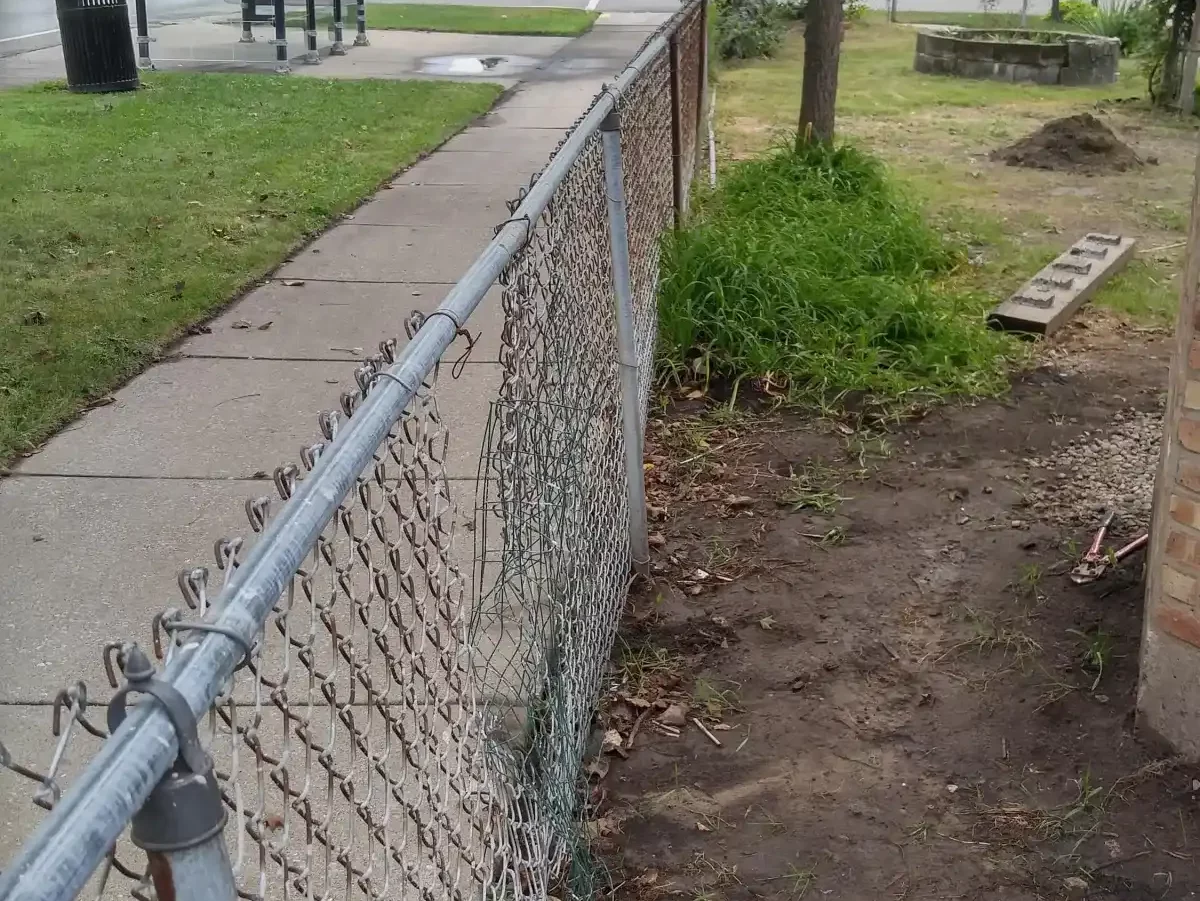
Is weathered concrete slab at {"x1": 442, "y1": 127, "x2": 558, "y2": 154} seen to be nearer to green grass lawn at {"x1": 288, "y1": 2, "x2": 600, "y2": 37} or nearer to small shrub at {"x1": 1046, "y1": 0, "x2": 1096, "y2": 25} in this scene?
green grass lawn at {"x1": 288, "y1": 2, "x2": 600, "y2": 37}

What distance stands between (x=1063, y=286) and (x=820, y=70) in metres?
2.84

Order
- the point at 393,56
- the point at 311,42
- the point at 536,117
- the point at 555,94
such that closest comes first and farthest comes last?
the point at 536,117 < the point at 555,94 < the point at 311,42 < the point at 393,56

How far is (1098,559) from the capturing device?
402 cm

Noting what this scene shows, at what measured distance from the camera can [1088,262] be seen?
23.1 feet

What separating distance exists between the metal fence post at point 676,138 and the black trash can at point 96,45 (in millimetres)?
7747

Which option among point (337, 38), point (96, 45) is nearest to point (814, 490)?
point (96, 45)

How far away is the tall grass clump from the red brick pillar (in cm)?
235

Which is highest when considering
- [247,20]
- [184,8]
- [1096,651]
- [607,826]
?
[247,20]

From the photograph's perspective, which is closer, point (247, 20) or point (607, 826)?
point (607, 826)

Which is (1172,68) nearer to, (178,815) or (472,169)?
(472,169)

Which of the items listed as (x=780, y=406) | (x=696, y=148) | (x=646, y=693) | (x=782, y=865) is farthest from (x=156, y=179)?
(x=782, y=865)

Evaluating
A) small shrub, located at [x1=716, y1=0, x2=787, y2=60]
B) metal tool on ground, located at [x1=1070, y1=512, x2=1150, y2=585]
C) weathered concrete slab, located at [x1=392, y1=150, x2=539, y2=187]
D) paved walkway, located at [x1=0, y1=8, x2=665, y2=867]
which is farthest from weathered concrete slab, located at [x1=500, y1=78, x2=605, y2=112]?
metal tool on ground, located at [x1=1070, y1=512, x2=1150, y2=585]

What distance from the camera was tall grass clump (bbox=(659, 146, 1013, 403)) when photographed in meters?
5.59

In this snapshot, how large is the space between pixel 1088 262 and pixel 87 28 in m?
9.87
